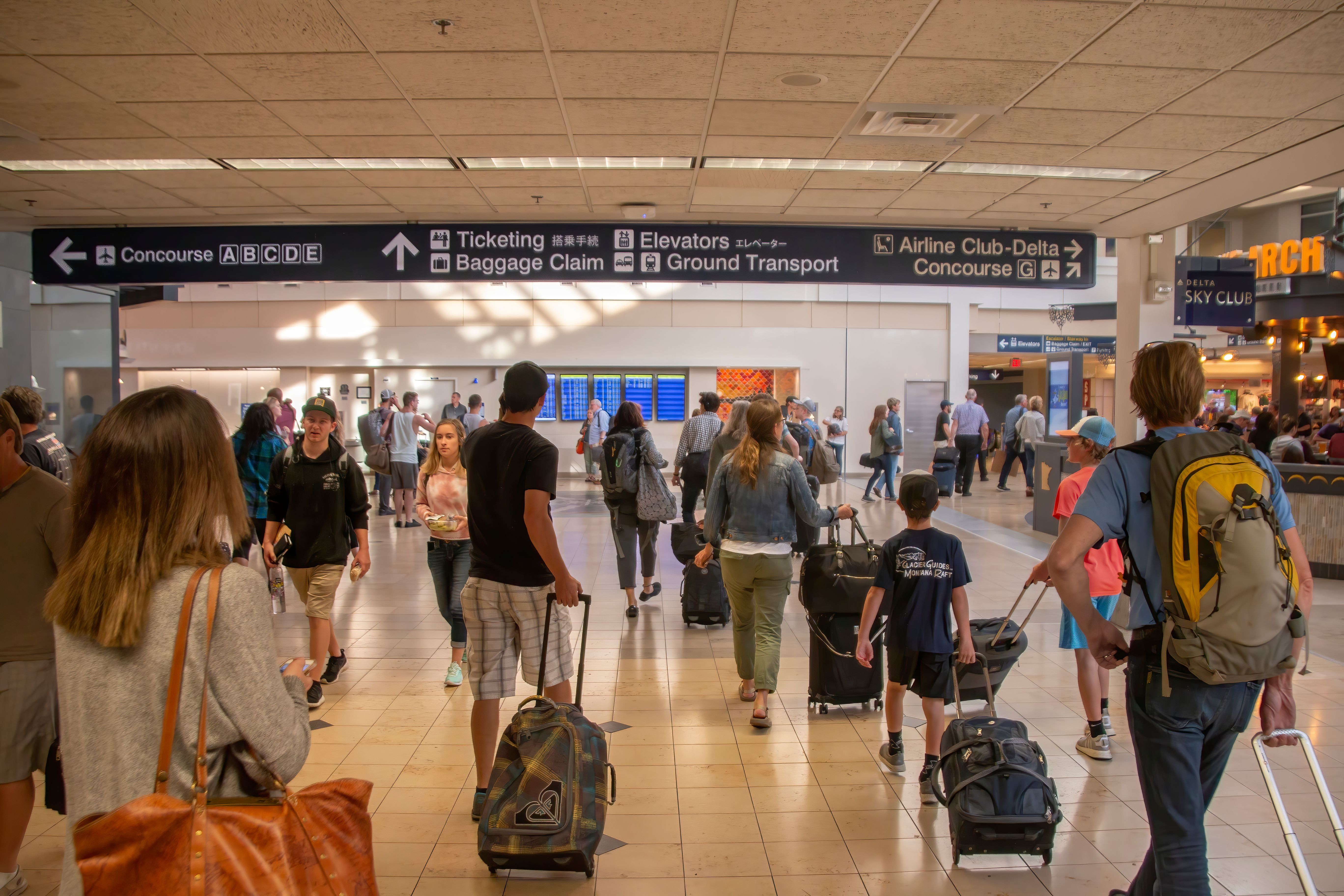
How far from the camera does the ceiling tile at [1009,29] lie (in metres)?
3.72

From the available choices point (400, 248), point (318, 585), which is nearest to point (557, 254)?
point (400, 248)

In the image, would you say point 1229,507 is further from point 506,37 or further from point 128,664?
point 506,37

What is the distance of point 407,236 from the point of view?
7.59 metres

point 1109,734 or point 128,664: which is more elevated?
point 128,664

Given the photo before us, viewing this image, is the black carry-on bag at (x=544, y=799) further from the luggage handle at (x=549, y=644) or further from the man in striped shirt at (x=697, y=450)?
the man in striped shirt at (x=697, y=450)

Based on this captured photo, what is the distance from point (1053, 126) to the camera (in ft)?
17.2

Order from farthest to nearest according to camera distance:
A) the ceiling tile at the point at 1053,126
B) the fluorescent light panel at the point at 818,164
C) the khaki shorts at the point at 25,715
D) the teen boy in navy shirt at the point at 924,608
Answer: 1. the fluorescent light panel at the point at 818,164
2. the ceiling tile at the point at 1053,126
3. the teen boy in navy shirt at the point at 924,608
4. the khaki shorts at the point at 25,715

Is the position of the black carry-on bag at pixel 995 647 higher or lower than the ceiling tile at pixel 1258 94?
lower

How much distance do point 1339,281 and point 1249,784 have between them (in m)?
19.2

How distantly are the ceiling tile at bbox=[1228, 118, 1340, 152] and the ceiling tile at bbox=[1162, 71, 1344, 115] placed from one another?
8.6 inches

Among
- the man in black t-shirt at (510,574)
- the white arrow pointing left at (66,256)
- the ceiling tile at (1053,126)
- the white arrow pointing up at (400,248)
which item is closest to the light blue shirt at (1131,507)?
the man in black t-shirt at (510,574)

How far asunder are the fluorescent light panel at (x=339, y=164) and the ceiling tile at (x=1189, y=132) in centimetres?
443

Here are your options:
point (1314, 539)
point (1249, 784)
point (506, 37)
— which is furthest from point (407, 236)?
point (1314, 539)

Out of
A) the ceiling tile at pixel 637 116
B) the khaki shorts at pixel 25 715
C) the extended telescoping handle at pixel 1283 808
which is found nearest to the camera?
the extended telescoping handle at pixel 1283 808
